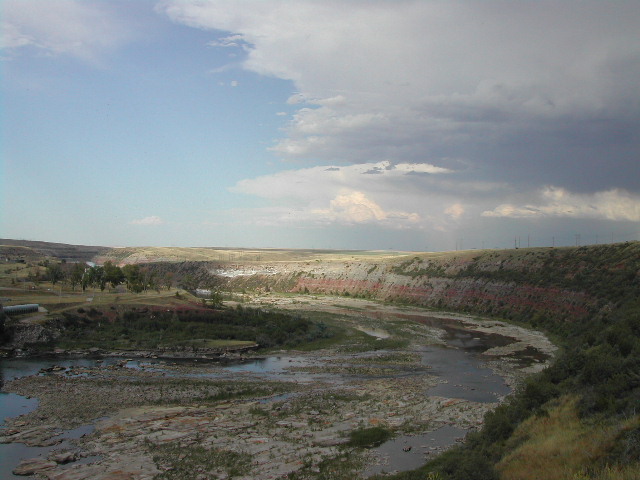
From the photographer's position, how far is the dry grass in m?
12.1

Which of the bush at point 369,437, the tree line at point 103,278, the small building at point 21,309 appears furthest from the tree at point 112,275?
the bush at point 369,437

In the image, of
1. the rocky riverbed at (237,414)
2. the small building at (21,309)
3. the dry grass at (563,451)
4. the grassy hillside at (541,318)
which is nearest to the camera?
the dry grass at (563,451)

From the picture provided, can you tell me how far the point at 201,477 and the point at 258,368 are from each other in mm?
23378

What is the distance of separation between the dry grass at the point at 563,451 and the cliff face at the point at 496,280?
38.4m

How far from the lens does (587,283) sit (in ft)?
206

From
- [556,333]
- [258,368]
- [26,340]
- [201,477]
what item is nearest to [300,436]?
[201,477]

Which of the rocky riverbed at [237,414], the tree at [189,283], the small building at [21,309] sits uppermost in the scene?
the small building at [21,309]

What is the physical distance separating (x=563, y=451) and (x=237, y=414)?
57.5 feet

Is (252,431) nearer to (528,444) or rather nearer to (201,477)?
(201,477)

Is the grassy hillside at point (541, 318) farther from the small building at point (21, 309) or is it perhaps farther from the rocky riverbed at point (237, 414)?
the rocky riverbed at point (237, 414)

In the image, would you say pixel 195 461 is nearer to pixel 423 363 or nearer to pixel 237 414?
pixel 237 414

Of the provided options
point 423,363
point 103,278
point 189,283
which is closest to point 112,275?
point 103,278

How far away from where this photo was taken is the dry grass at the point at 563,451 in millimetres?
12149

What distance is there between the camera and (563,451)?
14289mm
